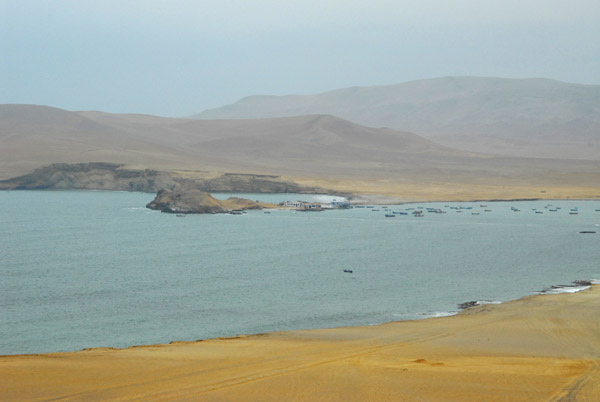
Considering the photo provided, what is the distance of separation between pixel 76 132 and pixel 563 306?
6934 inches

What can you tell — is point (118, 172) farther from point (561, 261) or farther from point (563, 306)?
point (563, 306)

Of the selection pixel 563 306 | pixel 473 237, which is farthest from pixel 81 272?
pixel 473 237

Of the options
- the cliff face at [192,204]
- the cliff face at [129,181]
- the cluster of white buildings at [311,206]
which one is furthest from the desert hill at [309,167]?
the cliff face at [192,204]

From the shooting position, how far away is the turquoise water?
30.7 metres

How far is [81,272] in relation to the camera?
4250cm

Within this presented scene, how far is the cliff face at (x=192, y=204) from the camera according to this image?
8581 cm

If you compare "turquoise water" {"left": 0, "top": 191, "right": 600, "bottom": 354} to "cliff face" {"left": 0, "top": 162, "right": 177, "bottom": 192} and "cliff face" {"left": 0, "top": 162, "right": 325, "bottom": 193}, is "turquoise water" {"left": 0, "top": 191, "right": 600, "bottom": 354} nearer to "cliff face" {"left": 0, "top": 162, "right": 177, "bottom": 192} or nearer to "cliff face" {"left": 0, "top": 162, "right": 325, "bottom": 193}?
"cliff face" {"left": 0, "top": 162, "right": 325, "bottom": 193}

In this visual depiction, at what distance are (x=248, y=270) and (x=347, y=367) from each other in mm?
23005

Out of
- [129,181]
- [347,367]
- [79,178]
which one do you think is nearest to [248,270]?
[347,367]

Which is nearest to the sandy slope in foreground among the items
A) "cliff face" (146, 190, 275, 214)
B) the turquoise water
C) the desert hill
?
the turquoise water

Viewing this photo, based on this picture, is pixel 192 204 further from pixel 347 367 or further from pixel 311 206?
pixel 347 367

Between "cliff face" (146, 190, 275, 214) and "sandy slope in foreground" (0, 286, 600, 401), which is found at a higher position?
"cliff face" (146, 190, 275, 214)

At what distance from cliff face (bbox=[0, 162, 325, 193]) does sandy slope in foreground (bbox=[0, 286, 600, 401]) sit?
95.8 m

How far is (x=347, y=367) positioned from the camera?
21547 millimetres
